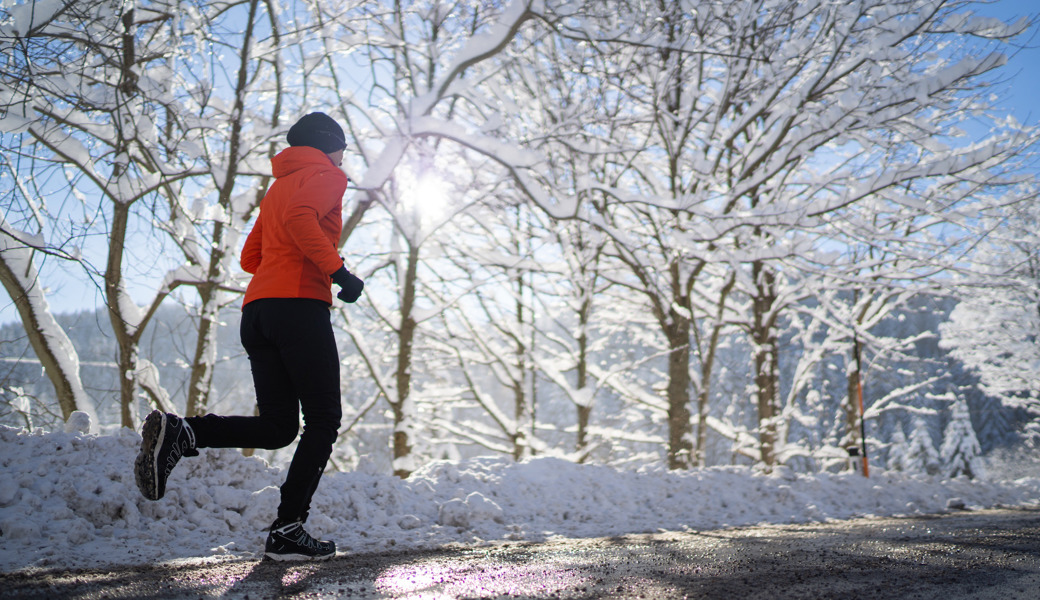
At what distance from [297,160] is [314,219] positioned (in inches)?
15.3

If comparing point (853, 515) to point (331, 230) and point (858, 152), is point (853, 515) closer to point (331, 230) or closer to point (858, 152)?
point (331, 230)

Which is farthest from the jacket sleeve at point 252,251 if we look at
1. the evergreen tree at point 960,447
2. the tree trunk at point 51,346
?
the evergreen tree at point 960,447

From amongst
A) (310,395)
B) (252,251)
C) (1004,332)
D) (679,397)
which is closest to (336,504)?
(310,395)

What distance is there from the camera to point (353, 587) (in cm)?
215

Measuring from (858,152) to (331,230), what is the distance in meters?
12.6

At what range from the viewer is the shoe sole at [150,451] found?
99.6 inches

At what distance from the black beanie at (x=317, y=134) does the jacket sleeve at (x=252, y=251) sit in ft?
1.51

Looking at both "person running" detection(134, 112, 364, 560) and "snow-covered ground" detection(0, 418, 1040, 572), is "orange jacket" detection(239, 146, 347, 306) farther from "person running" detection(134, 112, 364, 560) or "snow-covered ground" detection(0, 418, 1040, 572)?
"snow-covered ground" detection(0, 418, 1040, 572)

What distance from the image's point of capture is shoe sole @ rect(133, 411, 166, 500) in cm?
253

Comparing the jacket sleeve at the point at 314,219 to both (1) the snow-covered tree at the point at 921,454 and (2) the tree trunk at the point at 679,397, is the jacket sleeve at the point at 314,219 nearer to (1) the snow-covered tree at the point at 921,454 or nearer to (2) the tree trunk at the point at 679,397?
(2) the tree trunk at the point at 679,397

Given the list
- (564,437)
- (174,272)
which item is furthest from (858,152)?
(564,437)

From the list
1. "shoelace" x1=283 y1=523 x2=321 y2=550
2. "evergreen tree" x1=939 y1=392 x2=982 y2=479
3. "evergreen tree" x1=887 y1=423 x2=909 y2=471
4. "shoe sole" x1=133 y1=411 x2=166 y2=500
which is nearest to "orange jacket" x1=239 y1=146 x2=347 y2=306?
"shoe sole" x1=133 y1=411 x2=166 y2=500

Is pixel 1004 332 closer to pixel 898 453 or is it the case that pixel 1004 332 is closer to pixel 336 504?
pixel 898 453

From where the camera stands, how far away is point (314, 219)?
2727 mm
